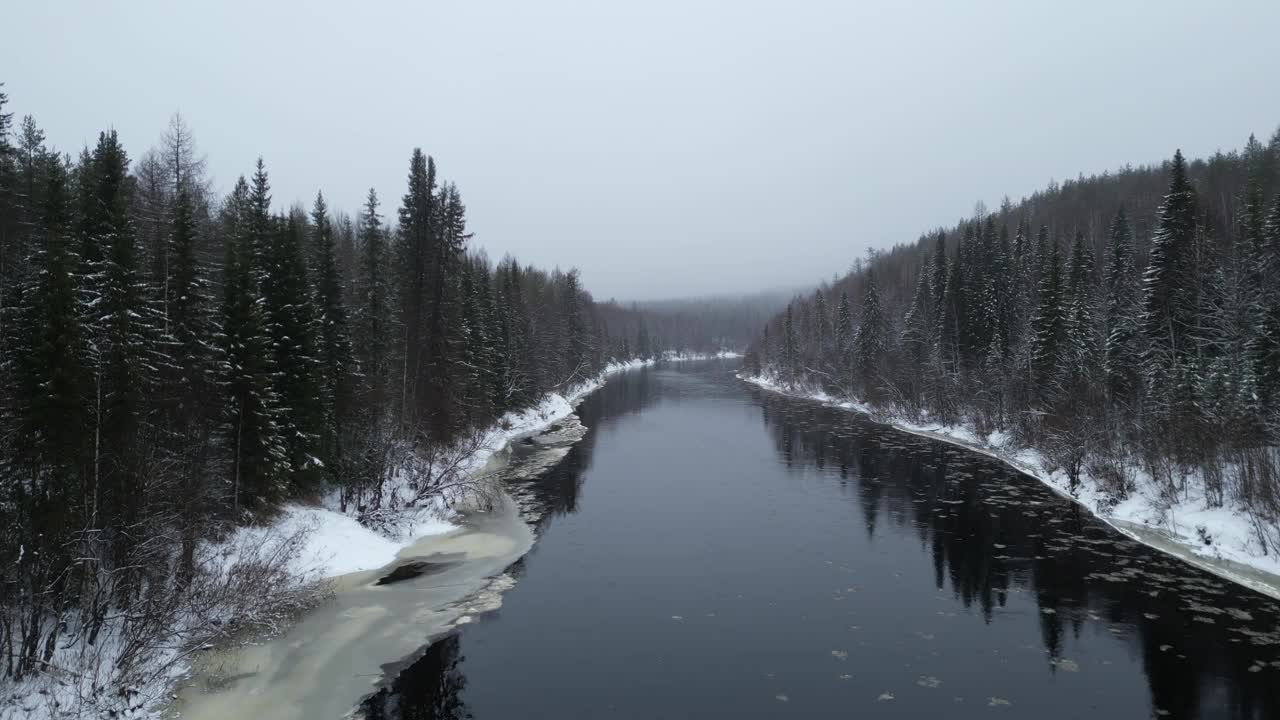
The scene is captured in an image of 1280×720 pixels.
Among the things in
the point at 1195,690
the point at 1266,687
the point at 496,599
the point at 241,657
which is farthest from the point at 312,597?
the point at 1266,687

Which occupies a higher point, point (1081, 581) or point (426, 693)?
point (426, 693)

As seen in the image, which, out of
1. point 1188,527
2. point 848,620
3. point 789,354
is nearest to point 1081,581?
point 1188,527

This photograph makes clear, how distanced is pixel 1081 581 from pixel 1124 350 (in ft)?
84.8

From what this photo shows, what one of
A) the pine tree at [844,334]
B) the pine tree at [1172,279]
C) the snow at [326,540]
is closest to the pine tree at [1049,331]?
the pine tree at [1172,279]

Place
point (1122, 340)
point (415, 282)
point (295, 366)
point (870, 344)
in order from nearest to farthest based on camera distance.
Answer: point (295, 366), point (415, 282), point (1122, 340), point (870, 344)

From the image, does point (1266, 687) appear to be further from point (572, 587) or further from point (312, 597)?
point (312, 597)

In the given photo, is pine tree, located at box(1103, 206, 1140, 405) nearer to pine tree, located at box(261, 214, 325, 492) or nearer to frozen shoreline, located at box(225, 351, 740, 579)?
frozen shoreline, located at box(225, 351, 740, 579)

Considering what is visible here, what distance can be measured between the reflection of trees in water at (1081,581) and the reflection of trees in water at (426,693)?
13.6m

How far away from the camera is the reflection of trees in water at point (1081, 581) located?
45.2ft

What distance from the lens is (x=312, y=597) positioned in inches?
676

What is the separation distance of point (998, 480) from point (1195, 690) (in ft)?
70.9

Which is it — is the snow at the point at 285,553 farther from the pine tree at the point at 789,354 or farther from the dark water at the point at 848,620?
the pine tree at the point at 789,354

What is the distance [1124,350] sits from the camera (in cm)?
3850

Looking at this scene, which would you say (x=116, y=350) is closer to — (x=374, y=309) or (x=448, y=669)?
(x=448, y=669)
